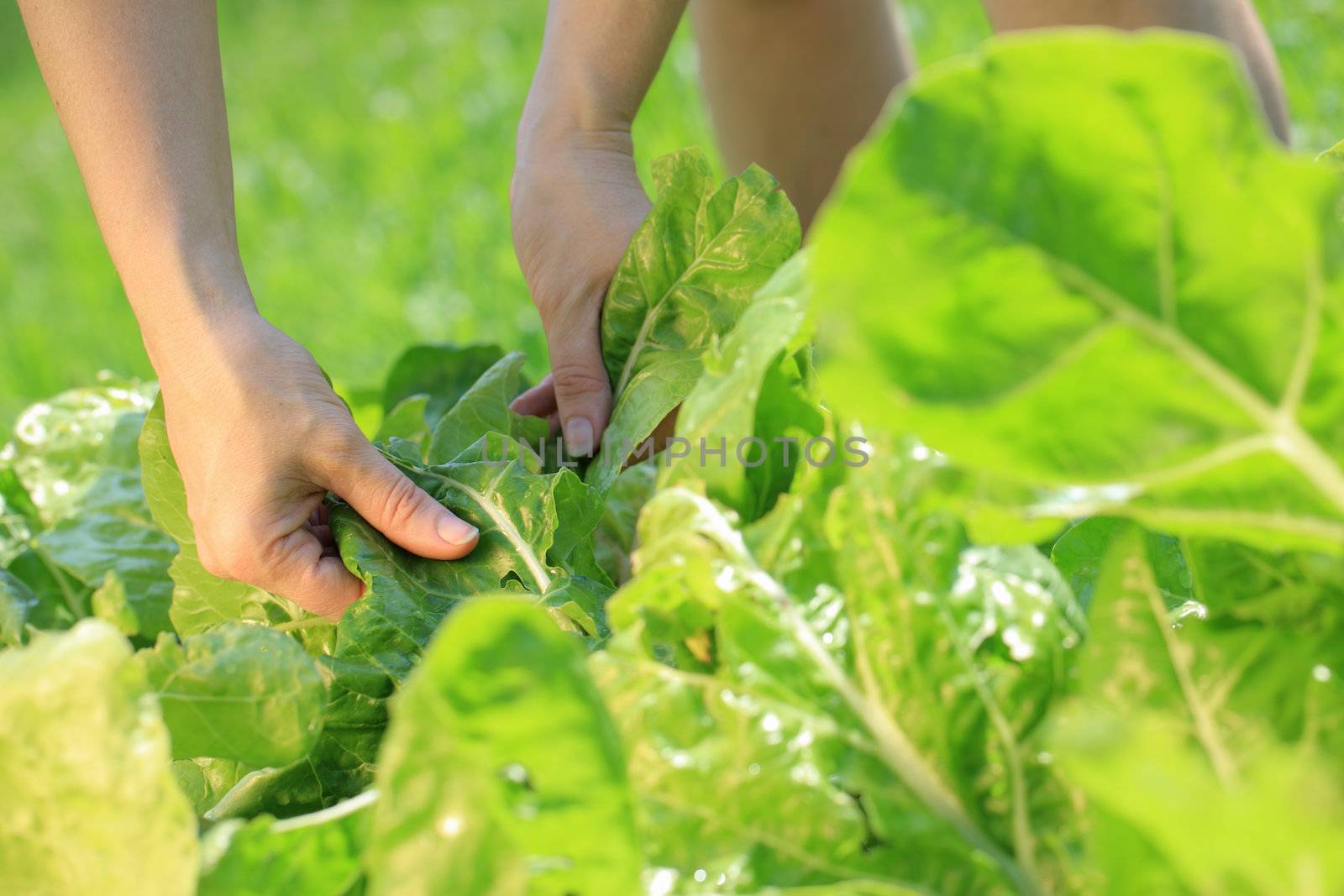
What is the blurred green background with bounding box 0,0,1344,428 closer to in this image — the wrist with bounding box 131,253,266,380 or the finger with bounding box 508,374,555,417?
the finger with bounding box 508,374,555,417

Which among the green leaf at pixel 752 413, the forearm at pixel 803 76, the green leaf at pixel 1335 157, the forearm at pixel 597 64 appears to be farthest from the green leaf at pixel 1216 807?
the forearm at pixel 803 76

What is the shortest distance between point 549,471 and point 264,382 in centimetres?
38

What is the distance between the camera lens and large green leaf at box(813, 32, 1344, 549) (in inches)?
19.4

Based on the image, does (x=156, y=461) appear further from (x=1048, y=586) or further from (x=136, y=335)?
(x=136, y=335)

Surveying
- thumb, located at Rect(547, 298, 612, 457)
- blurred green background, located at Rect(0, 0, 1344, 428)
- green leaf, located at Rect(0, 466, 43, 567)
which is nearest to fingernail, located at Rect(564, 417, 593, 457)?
thumb, located at Rect(547, 298, 612, 457)

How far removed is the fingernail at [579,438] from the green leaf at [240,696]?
603mm

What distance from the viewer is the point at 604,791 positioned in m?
0.55

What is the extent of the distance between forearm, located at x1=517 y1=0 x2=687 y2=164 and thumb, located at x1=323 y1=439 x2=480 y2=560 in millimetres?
666

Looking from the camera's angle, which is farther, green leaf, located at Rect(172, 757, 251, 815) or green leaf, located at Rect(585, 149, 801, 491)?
green leaf, located at Rect(585, 149, 801, 491)

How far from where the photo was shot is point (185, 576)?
126cm

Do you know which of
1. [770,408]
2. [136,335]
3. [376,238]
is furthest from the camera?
[376,238]

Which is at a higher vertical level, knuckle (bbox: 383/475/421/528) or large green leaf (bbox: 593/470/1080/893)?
large green leaf (bbox: 593/470/1080/893)

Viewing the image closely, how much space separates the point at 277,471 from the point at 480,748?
2.19ft

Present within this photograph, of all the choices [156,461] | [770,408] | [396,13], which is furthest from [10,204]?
[770,408]
